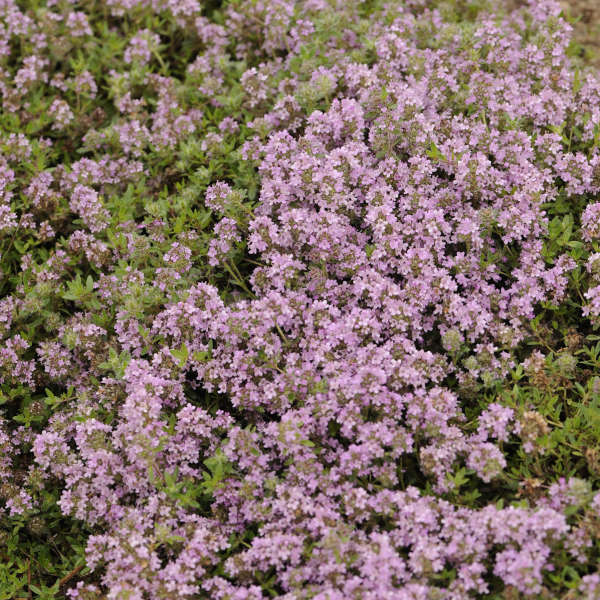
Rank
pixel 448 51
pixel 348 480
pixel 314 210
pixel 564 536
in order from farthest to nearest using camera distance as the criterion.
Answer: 1. pixel 448 51
2. pixel 314 210
3. pixel 348 480
4. pixel 564 536

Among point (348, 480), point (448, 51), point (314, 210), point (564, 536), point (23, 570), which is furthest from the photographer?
point (448, 51)

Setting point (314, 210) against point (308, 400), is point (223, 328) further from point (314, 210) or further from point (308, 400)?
point (314, 210)

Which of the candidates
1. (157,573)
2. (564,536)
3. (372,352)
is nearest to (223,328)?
(372,352)

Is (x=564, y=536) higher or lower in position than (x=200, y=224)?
lower

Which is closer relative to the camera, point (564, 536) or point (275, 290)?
point (564, 536)

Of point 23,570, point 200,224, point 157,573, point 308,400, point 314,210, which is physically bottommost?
point 23,570

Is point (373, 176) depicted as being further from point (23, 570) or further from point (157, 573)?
point (23, 570)

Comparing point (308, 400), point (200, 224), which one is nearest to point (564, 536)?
point (308, 400)
